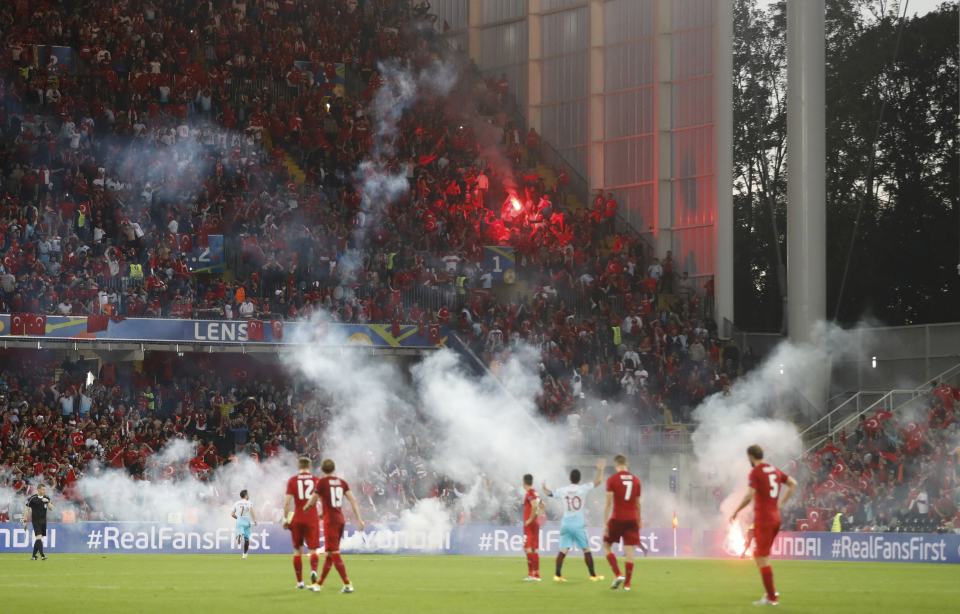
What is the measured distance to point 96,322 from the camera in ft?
129

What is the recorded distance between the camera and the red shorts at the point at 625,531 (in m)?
21.3

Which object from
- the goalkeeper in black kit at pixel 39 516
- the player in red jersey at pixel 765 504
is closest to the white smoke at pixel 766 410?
the goalkeeper in black kit at pixel 39 516

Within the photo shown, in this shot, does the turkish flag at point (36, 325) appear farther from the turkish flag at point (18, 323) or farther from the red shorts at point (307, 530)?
the red shorts at point (307, 530)

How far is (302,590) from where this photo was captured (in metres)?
21.4

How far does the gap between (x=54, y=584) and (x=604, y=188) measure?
31637 millimetres

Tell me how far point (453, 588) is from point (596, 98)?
1259 inches

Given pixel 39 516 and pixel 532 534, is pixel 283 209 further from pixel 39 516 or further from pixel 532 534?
pixel 532 534

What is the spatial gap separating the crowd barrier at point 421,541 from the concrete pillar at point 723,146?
14.1m

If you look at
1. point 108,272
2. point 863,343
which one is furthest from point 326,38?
point 863,343

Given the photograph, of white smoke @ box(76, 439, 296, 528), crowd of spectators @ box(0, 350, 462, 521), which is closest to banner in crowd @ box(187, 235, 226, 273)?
crowd of spectators @ box(0, 350, 462, 521)

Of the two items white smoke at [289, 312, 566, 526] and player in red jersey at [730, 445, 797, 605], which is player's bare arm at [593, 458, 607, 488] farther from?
white smoke at [289, 312, 566, 526]

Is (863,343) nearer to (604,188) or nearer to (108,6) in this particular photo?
(604,188)

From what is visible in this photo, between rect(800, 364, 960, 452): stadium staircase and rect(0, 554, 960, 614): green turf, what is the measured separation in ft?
29.1

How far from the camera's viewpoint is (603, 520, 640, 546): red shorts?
21.3 metres
